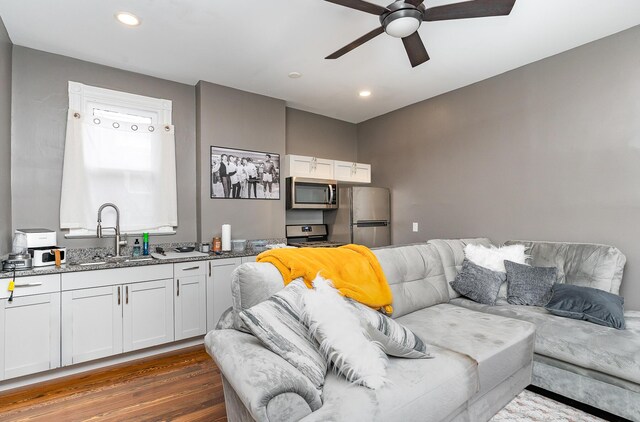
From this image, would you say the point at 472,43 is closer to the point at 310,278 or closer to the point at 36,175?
the point at 310,278

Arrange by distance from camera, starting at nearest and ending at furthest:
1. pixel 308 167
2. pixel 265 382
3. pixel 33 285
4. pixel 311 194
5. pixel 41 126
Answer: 1. pixel 265 382
2. pixel 33 285
3. pixel 41 126
4. pixel 308 167
5. pixel 311 194

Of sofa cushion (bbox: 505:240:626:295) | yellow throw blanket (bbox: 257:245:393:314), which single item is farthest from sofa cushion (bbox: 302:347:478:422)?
sofa cushion (bbox: 505:240:626:295)

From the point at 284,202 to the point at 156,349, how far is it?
2.09 m

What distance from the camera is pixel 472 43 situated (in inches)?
109

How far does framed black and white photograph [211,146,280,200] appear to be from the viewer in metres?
3.58

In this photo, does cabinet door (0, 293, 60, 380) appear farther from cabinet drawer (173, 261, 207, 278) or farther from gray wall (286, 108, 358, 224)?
gray wall (286, 108, 358, 224)

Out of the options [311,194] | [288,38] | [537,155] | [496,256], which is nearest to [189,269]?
[311,194]

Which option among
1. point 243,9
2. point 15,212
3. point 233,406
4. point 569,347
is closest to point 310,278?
point 233,406

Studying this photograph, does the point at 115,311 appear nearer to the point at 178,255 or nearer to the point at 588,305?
the point at 178,255

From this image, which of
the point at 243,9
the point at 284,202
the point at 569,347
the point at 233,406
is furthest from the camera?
the point at 284,202

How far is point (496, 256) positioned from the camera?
2.89m

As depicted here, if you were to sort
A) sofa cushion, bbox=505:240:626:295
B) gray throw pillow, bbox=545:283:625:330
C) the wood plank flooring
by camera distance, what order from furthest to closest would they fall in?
sofa cushion, bbox=505:240:626:295 < gray throw pillow, bbox=545:283:625:330 < the wood plank flooring

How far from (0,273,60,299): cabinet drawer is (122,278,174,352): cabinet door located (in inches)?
18.6

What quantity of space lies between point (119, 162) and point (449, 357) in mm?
3317
